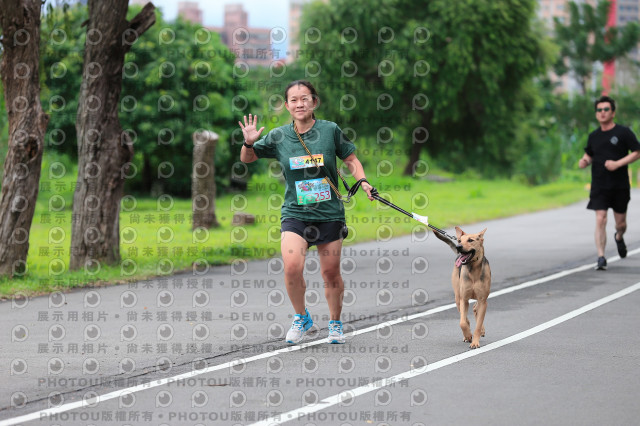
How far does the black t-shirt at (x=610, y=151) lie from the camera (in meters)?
13.6

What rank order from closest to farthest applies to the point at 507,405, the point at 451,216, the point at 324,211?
the point at 507,405 → the point at 324,211 → the point at 451,216

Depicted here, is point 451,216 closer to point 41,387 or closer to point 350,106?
point 41,387

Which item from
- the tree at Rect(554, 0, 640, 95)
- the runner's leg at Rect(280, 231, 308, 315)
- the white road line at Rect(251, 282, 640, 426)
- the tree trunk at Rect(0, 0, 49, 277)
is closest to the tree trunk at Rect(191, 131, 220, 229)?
the tree trunk at Rect(0, 0, 49, 277)

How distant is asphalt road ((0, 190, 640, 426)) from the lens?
6.22 m

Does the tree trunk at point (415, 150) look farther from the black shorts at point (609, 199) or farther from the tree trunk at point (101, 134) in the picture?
the tree trunk at point (101, 134)

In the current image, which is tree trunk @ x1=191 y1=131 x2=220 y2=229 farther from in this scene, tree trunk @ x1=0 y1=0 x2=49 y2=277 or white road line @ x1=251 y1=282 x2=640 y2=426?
white road line @ x1=251 y1=282 x2=640 y2=426

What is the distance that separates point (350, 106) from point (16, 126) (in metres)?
31.4

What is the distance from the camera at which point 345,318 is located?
9883 millimetres

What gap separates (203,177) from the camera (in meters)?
20.7

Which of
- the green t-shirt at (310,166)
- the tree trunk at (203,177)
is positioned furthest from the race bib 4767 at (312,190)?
the tree trunk at (203,177)

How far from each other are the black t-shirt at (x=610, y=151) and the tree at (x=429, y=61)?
2657 cm

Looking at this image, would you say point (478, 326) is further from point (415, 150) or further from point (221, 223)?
point (415, 150)

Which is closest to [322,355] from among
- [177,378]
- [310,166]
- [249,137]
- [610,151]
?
[177,378]

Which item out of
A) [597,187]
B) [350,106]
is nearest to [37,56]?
[597,187]
